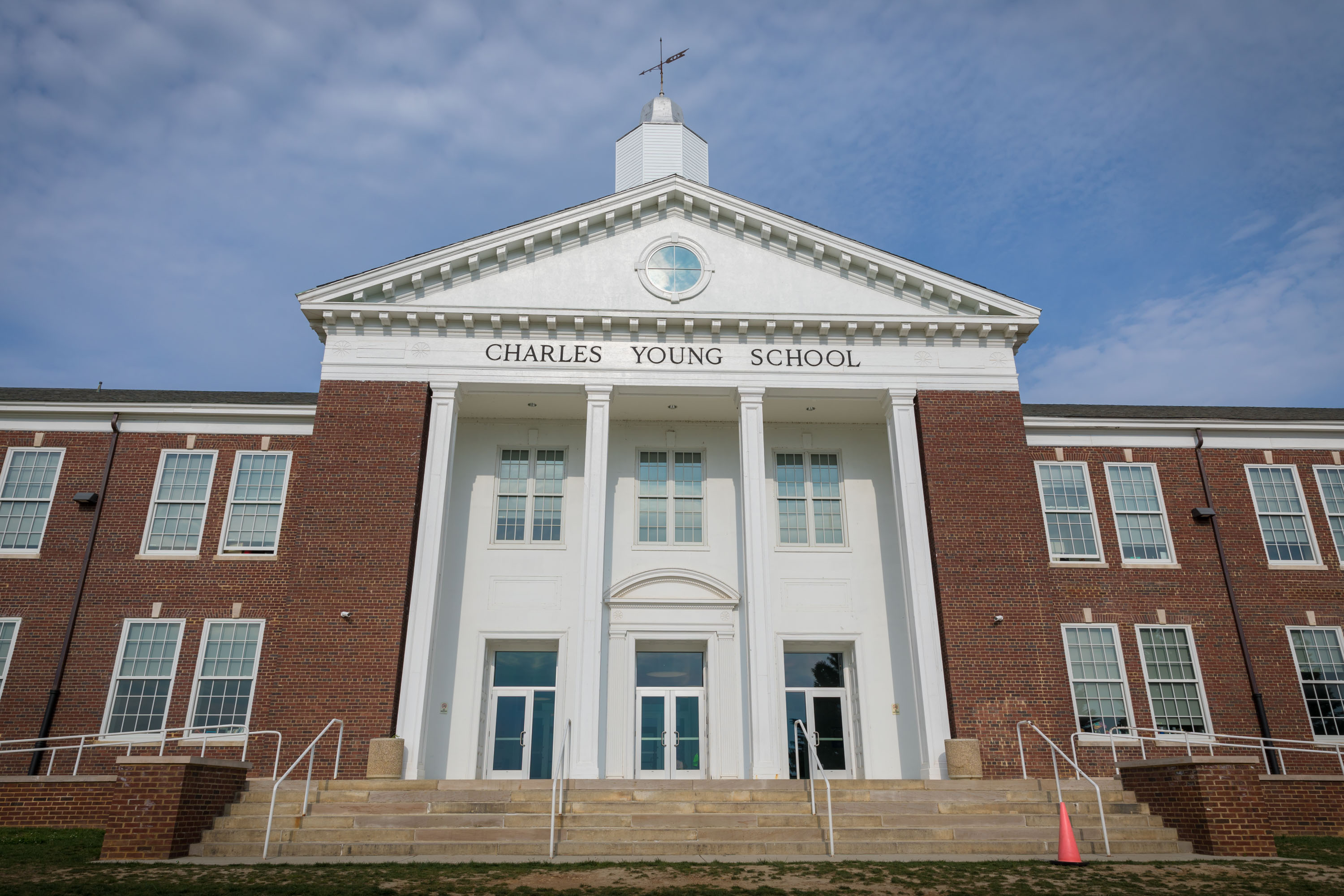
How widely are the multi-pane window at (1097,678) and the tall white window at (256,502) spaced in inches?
679

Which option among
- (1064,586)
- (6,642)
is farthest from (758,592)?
(6,642)

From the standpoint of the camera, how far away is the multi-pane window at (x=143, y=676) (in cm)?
1880

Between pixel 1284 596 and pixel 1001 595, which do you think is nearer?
pixel 1001 595

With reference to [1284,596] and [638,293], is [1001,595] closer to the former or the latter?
[1284,596]

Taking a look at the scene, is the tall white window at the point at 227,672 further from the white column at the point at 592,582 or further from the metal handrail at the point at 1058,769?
the metal handrail at the point at 1058,769

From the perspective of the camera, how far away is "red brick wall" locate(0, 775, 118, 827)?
1536cm

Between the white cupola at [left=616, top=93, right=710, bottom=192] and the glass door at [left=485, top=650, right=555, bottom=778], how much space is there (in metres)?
12.8

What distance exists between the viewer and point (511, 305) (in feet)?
66.0

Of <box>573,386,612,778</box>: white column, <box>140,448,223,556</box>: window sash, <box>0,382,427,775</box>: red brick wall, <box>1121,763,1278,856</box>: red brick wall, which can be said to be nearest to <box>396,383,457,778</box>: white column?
<box>0,382,427,775</box>: red brick wall

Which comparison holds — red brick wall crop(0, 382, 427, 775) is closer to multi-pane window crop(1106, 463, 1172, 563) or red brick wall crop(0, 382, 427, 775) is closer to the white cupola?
the white cupola

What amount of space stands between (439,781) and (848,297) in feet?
42.5

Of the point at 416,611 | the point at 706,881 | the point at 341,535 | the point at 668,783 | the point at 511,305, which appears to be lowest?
the point at 706,881

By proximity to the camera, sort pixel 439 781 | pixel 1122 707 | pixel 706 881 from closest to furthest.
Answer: pixel 706 881 < pixel 439 781 < pixel 1122 707

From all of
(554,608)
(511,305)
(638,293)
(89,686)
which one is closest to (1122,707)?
(554,608)
